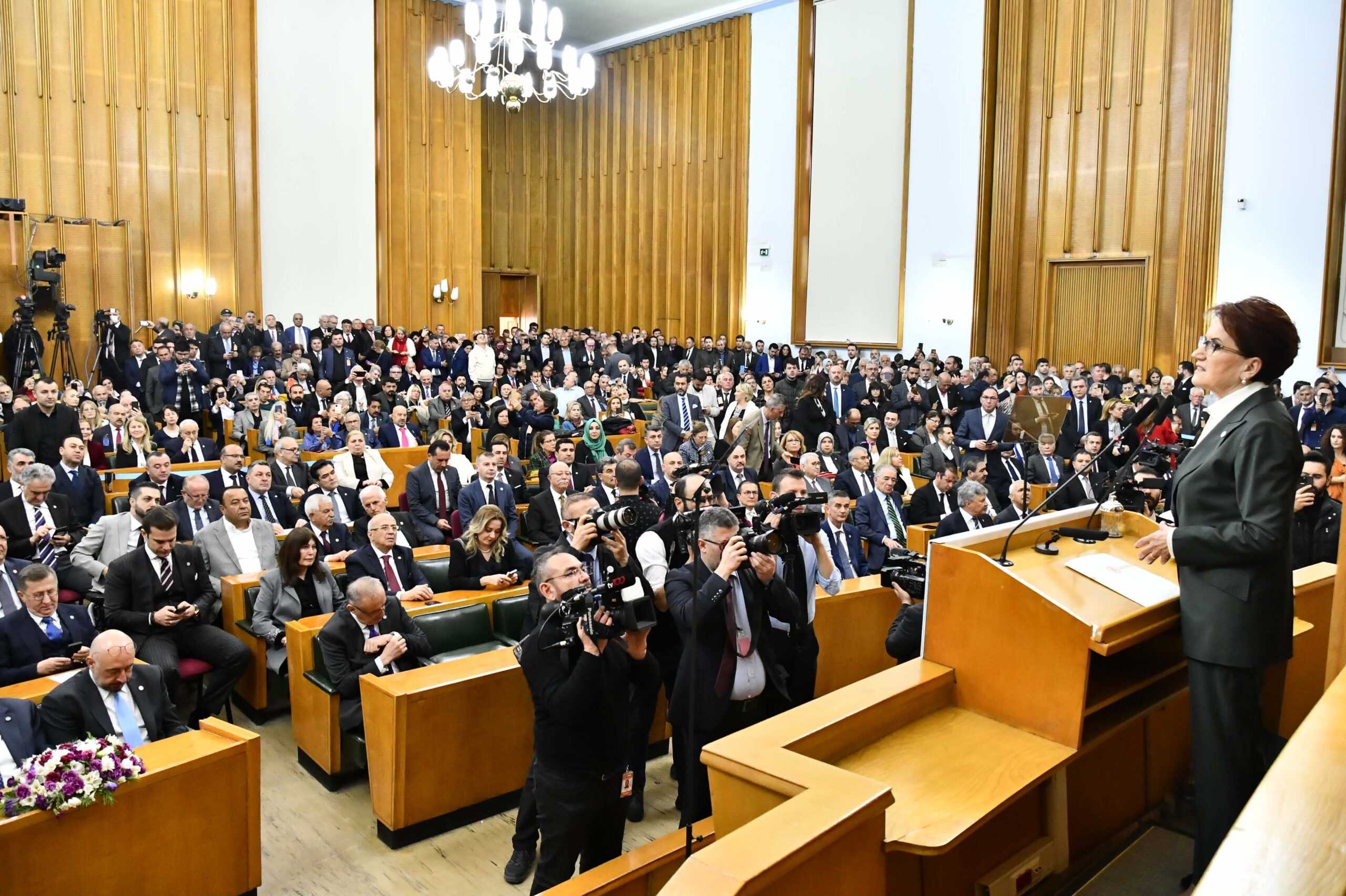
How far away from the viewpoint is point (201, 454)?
7.77 meters

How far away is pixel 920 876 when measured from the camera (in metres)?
2.04

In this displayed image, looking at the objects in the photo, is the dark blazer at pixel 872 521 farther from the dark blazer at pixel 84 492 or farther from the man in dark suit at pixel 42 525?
the dark blazer at pixel 84 492

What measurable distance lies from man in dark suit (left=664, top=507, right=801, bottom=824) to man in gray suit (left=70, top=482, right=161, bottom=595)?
3518mm

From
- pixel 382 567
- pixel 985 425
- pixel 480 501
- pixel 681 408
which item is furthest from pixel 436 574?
pixel 985 425

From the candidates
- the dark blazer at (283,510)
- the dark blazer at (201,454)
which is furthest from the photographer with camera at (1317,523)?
the dark blazer at (201,454)

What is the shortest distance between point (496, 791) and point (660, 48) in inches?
631

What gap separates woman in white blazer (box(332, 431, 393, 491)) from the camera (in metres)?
7.48

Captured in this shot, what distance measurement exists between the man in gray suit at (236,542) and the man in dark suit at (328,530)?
25cm

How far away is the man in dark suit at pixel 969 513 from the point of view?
5.65m

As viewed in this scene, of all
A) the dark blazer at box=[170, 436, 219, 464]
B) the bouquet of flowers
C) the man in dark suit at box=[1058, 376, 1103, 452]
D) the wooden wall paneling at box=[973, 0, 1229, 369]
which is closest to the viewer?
the bouquet of flowers

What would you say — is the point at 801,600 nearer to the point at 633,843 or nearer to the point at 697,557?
the point at 633,843

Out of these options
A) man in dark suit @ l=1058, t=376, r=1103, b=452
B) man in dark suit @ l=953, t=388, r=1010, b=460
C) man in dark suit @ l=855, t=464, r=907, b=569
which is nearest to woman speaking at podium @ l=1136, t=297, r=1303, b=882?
man in dark suit @ l=855, t=464, r=907, b=569

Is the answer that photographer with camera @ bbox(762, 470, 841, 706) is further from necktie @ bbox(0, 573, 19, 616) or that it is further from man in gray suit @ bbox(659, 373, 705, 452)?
man in gray suit @ bbox(659, 373, 705, 452)

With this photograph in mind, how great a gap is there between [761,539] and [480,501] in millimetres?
4164
